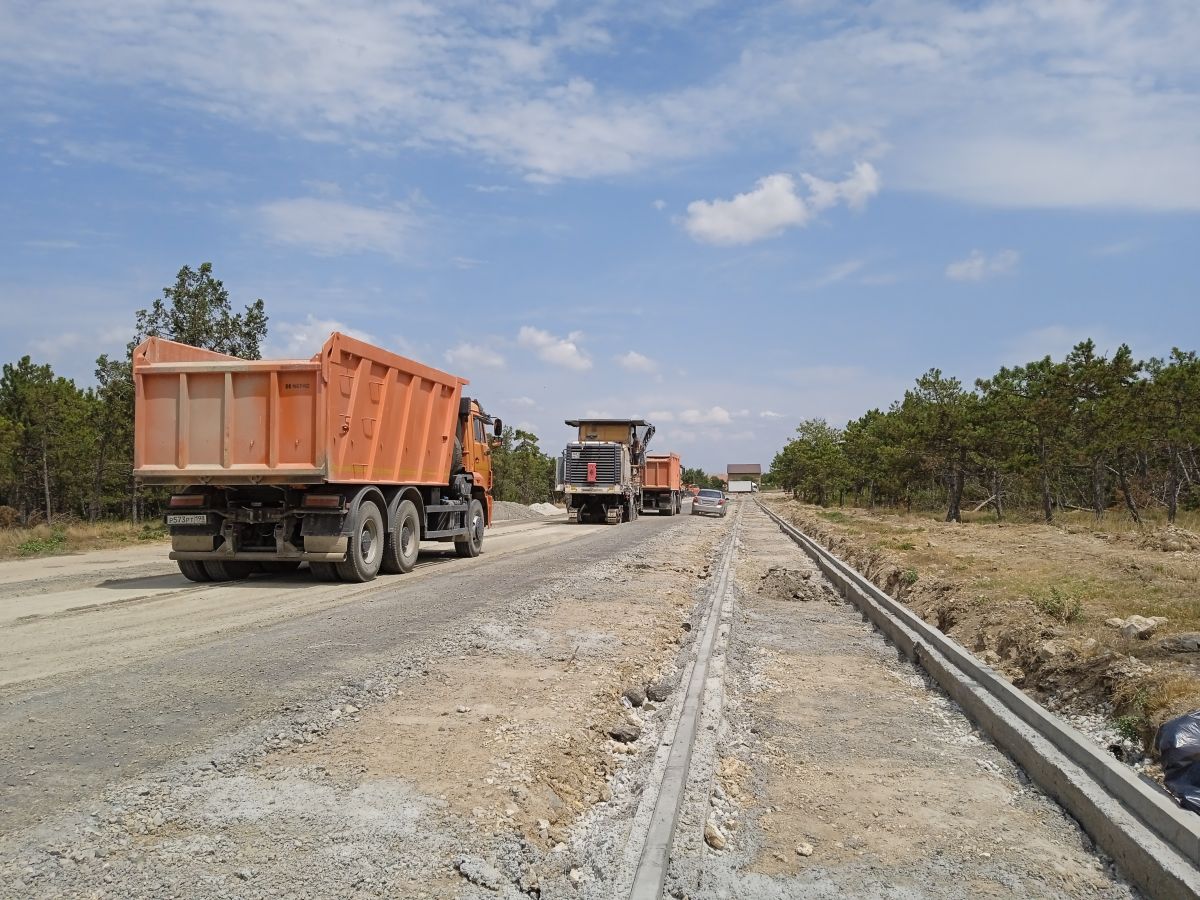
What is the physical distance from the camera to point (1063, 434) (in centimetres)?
3256

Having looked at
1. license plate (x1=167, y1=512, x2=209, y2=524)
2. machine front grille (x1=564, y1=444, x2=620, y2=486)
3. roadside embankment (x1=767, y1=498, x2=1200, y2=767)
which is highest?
machine front grille (x1=564, y1=444, x2=620, y2=486)

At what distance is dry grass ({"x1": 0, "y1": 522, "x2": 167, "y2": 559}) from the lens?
19.3 meters

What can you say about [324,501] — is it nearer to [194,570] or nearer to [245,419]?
[245,419]

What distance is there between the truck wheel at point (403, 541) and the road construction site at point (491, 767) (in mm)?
3941

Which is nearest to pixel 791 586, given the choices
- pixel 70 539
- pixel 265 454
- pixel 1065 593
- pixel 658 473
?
pixel 1065 593

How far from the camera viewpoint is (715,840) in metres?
4.19

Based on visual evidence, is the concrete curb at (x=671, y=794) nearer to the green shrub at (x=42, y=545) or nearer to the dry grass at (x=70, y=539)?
the green shrub at (x=42, y=545)

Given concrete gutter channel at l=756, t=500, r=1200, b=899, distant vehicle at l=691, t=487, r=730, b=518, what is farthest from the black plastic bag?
distant vehicle at l=691, t=487, r=730, b=518

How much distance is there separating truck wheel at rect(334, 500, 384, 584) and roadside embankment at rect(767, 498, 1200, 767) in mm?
7877

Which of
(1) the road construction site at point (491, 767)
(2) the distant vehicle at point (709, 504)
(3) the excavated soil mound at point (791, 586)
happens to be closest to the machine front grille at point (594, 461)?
(2) the distant vehicle at point (709, 504)

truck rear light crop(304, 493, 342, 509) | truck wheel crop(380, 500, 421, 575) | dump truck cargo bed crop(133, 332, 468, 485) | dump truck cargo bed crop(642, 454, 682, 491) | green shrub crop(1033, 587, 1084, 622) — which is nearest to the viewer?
green shrub crop(1033, 587, 1084, 622)

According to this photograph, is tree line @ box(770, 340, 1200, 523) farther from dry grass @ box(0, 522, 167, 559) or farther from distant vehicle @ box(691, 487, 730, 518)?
dry grass @ box(0, 522, 167, 559)

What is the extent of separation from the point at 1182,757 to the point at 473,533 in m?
14.2

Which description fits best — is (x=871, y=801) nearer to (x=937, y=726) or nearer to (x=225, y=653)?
(x=937, y=726)
